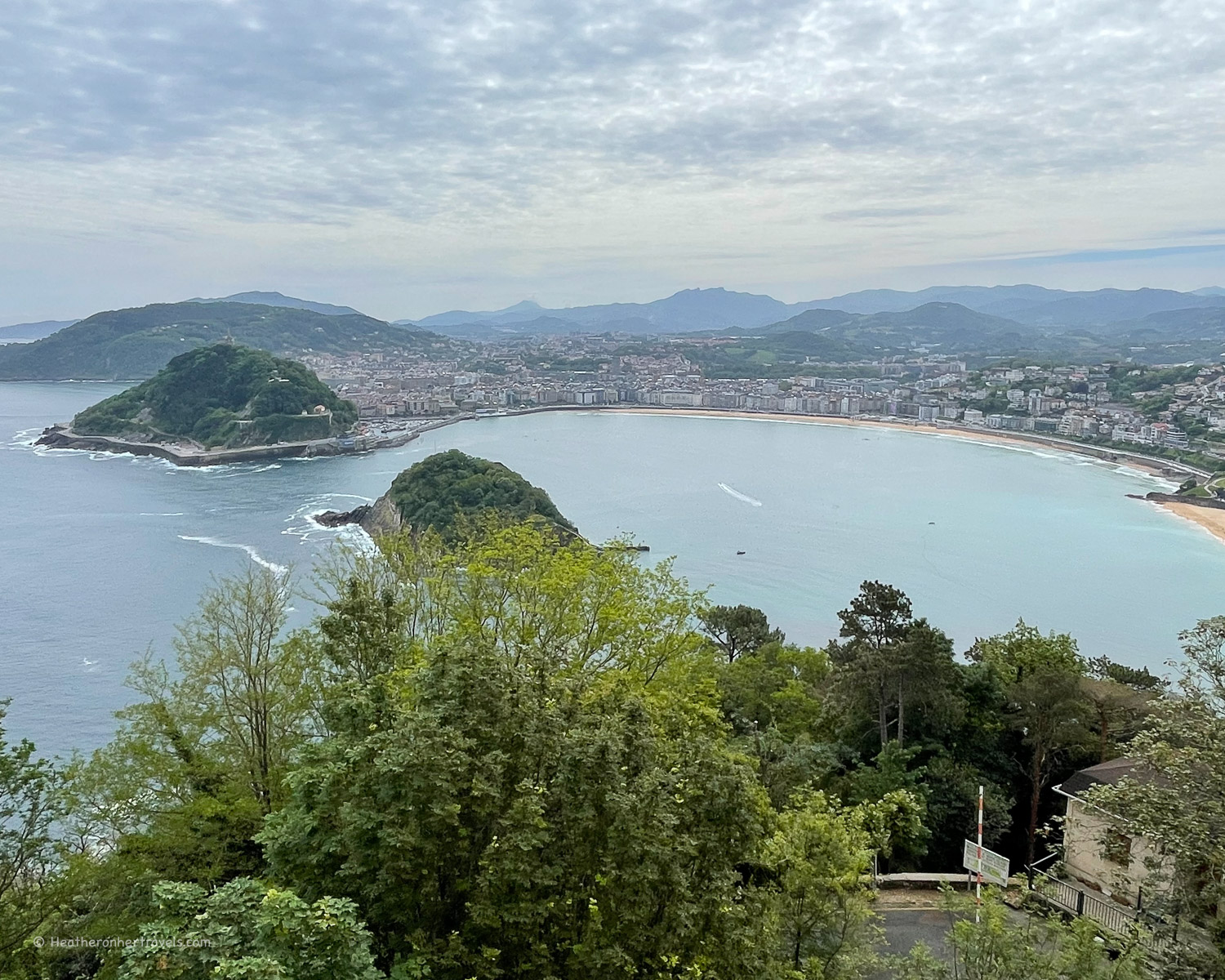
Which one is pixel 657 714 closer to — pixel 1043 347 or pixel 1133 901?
pixel 1133 901

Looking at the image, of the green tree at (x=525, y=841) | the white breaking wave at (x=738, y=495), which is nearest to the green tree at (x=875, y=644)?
the green tree at (x=525, y=841)

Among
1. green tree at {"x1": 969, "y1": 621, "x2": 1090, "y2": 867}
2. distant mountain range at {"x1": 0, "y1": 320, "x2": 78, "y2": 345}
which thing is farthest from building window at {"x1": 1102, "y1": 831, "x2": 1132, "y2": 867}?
distant mountain range at {"x1": 0, "y1": 320, "x2": 78, "y2": 345}

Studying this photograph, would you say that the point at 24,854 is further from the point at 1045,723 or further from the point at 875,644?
the point at 1045,723

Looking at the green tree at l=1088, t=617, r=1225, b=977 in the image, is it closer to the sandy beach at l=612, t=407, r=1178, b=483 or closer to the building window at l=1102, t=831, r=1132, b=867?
the building window at l=1102, t=831, r=1132, b=867

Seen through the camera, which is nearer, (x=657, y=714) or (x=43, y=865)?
(x=43, y=865)

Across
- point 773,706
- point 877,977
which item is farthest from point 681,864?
point 773,706

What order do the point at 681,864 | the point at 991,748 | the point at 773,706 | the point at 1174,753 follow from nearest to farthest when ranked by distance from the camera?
the point at 681,864 < the point at 1174,753 < the point at 991,748 < the point at 773,706

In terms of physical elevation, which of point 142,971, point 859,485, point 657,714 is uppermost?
point 142,971
